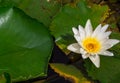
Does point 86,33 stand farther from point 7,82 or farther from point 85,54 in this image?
point 7,82

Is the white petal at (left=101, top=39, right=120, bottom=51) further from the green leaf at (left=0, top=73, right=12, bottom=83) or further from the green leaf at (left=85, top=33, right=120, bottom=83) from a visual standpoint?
the green leaf at (left=0, top=73, right=12, bottom=83)

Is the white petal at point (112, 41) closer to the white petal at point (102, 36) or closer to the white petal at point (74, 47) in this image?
the white petal at point (102, 36)

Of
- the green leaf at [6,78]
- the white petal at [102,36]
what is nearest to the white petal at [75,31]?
the white petal at [102,36]

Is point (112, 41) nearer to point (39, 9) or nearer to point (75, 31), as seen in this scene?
point (75, 31)

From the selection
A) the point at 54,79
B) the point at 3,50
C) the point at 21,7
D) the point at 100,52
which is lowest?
the point at 54,79

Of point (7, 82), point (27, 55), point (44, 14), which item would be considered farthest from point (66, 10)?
point (7, 82)

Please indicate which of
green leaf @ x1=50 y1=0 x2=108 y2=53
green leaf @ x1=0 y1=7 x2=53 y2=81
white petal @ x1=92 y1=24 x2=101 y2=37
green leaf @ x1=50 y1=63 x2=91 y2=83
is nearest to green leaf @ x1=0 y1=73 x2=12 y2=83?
green leaf @ x1=0 y1=7 x2=53 y2=81
